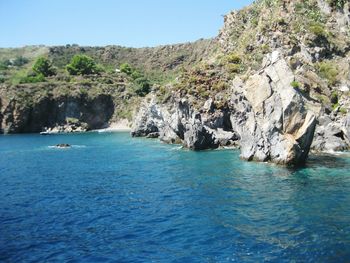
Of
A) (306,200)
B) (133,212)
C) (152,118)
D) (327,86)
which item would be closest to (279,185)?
(306,200)

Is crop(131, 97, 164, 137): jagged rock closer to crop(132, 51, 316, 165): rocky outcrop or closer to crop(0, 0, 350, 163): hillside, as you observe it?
crop(0, 0, 350, 163): hillside

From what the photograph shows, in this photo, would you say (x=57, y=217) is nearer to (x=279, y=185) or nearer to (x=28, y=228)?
(x=28, y=228)

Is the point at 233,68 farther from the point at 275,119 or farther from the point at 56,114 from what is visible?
the point at 56,114

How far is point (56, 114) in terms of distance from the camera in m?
→ 187

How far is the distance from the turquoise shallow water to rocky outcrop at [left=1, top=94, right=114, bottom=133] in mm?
115523

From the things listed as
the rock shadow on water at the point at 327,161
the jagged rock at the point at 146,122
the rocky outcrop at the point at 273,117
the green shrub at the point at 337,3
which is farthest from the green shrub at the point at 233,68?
the rock shadow on water at the point at 327,161

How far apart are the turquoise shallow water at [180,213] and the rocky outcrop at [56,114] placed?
379 feet

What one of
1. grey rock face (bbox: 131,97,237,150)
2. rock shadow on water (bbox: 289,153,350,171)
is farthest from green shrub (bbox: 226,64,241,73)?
rock shadow on water (bbox: 289,153,350,171)

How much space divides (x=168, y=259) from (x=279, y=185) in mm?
24422

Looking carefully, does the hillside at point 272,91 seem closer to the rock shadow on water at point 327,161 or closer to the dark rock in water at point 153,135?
the dark rock in water at point 153,135

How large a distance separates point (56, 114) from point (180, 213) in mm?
155801

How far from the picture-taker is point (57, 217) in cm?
4056

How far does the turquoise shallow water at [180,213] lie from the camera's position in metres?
30.7

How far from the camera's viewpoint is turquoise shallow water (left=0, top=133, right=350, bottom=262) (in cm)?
3073
